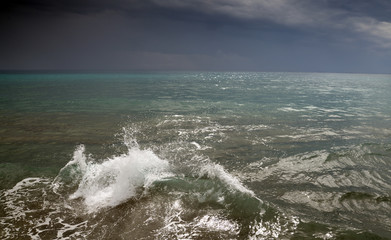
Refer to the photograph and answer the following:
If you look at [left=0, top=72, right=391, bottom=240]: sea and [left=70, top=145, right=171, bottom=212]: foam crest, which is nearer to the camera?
[left=0, top=72, right=391, bottom=240]: sea

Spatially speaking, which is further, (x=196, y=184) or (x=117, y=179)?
(x=196, y=184)

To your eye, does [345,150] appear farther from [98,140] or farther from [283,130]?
[98,140]

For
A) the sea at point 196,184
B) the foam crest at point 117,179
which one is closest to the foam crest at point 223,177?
the sea at point 196,184

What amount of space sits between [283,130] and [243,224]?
1219 cm

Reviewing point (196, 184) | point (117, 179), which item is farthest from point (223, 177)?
point (117, 179)

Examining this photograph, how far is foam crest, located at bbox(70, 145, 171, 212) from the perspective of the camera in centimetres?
838

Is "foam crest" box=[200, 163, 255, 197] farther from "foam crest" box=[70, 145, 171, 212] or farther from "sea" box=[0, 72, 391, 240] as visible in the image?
"foam crest" box=[70, 145, 171, 212]

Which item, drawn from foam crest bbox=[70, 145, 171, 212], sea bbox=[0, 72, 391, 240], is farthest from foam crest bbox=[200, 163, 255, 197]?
foam crest bbox=[70, 145, 171, 212]

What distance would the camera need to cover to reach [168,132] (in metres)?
17.3

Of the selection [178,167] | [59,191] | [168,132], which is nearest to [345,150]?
[178,167]

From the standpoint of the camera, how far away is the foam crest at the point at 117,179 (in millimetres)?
8383

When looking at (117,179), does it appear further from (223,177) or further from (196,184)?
(223,177)

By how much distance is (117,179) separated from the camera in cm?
916

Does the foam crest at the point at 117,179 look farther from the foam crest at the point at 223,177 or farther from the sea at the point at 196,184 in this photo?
the foam crest at the point at 223,177
